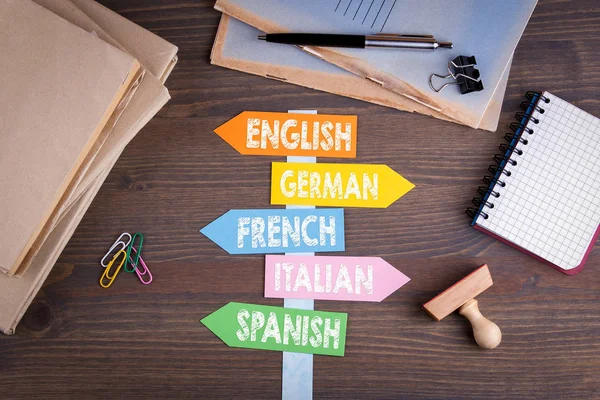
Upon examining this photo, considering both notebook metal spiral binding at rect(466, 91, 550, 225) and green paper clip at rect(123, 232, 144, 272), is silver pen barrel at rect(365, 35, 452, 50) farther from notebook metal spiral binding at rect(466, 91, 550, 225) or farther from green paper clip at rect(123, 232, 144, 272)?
green paper clip at rect(123, 232, 144, 272)

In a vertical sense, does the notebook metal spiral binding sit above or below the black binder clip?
below

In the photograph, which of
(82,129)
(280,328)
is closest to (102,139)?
(82,129)

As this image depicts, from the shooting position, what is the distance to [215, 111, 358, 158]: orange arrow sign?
0.95 meters

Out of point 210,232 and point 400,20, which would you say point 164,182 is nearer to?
point 210,232

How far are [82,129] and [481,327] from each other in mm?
654

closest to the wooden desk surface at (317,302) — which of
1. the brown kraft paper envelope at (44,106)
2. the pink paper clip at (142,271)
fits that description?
the pink paper clip at (142,271)

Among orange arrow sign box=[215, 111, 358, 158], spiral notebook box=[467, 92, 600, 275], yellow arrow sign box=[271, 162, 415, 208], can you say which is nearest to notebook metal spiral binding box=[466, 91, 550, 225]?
spiral notebook box=[467, 92, 600, 275]

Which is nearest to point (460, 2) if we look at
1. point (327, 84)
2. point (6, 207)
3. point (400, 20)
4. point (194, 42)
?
point (400, 20)

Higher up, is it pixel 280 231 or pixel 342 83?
pixel 342 83

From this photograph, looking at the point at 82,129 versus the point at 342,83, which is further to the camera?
the point at 342,83

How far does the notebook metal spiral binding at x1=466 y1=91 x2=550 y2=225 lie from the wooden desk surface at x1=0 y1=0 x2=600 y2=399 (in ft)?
0.05

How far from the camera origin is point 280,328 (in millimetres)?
920

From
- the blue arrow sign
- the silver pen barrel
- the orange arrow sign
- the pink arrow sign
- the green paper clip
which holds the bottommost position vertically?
the pink arrow sign

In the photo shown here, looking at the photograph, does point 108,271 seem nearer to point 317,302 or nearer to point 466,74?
point 317,302
